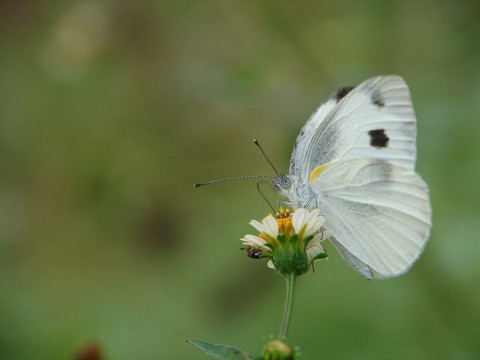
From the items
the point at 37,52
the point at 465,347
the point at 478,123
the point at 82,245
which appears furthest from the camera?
the point at 37,52

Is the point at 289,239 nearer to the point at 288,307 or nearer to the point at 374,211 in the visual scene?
the point at 288,307

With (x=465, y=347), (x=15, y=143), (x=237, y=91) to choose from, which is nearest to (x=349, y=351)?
(x=465, y=347)

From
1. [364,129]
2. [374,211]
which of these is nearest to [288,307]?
[374,211]

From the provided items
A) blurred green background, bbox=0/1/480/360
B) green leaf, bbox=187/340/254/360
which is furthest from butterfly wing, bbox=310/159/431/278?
blurred green background, bbox=0/1/480/360

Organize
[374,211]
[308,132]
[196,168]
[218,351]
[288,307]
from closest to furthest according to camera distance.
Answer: [218,351], [288,307], [374,211], [308,132], [196,168]

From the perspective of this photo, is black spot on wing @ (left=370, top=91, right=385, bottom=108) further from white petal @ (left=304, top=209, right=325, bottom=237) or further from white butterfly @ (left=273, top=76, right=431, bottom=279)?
white petal @ (left=304, top=209, right=325, bottom=237)

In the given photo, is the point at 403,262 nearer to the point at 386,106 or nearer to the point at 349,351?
the point at 386,106

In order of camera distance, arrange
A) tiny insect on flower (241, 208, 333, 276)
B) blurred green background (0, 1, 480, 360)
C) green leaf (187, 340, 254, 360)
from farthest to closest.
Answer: blurred green background (0, 1, 480, 360) < tiny insect on flower (241, 208, 333, 276) < green leaf (187, 340, 254, 360)
